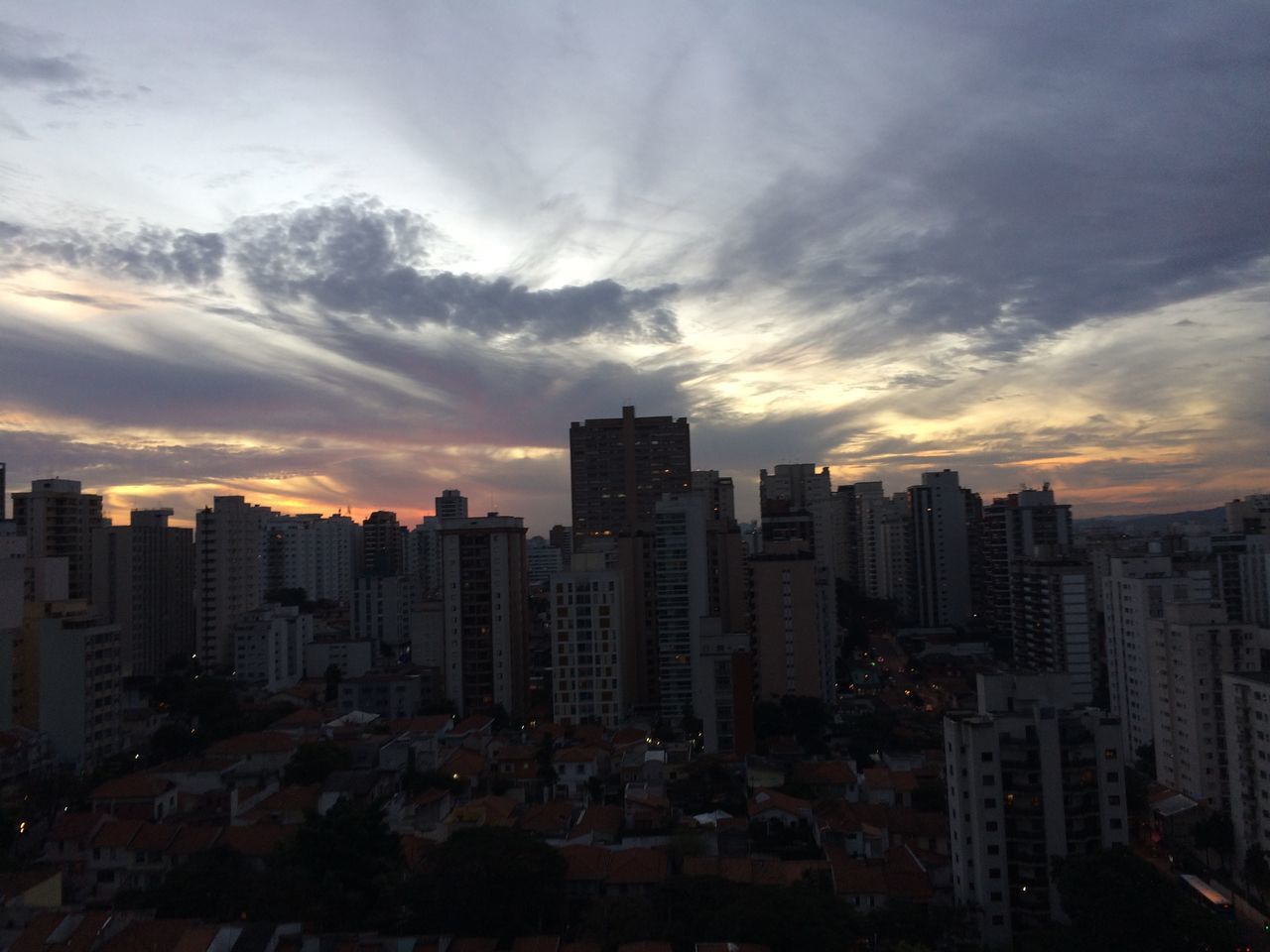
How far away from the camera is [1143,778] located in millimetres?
18281

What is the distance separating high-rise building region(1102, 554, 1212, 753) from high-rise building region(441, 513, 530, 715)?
15.5 m

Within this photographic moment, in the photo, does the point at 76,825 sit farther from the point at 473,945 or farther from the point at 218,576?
the point at 218,576

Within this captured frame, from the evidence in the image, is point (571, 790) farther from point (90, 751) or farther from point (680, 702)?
point (90, 751)

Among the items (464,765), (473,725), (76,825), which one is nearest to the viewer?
(76,825)

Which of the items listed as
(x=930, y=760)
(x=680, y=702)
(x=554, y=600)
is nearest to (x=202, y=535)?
(x=554, y=600)

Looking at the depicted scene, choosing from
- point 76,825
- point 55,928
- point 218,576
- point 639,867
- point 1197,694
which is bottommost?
point 639,867

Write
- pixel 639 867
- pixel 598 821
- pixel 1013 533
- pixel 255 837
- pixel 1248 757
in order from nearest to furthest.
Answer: pixel 639 867 → pixel 255 837 → pixel 598 821 → pixel 1248 757 → pixel 1013 533

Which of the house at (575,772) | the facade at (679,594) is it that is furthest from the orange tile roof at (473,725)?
the facade at (679,594)

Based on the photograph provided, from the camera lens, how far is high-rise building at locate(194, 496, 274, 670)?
32062 millimetres

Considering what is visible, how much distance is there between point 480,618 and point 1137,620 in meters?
16.6

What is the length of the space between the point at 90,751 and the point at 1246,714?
22.2 metres

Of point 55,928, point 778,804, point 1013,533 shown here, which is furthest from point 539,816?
point 1013,533

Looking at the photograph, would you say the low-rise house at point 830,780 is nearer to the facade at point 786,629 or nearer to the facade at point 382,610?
the facade at point 786,629

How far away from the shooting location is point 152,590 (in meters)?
33.5
